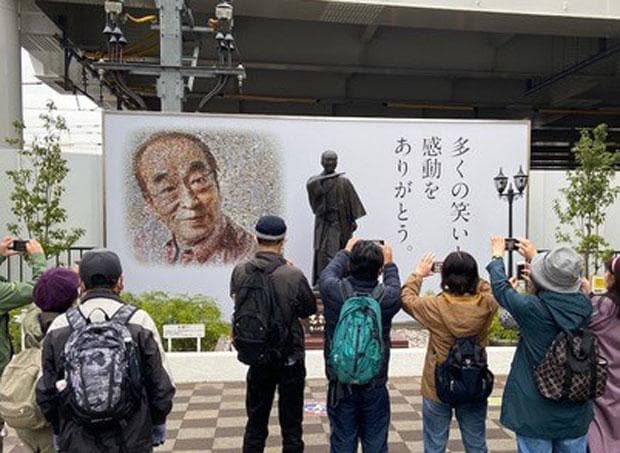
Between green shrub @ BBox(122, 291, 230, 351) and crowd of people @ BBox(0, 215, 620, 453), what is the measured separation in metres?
2.99

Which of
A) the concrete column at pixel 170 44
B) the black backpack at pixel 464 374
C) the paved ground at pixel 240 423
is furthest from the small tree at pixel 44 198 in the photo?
the black backpack at pixel 464 374

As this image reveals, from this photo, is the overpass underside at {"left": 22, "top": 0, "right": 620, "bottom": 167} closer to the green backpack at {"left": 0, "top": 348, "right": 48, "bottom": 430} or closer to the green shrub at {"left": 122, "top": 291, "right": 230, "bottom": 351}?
the green shrub at {"left": 122, "top": 291, "right": 230, "bottom": 351}

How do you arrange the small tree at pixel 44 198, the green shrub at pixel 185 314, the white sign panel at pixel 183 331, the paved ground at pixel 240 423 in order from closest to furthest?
the paved ground at pixel 240 423, the white sign panel at pixel 183 331, the green shrub at pixel 185 314, the small tree at pixel 44 198

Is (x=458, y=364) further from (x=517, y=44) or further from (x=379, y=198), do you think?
(x=517, y=44)

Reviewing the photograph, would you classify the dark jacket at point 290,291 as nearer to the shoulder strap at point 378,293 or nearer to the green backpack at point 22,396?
the shoulder strap at point 378,293

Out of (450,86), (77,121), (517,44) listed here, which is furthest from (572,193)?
(77,121)

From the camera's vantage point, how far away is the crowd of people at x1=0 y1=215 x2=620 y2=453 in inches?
84.4

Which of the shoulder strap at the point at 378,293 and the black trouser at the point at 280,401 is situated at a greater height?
the shoulder strap at the point at 378,293

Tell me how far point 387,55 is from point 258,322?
386 inches

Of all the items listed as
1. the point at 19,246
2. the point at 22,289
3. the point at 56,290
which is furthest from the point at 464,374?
the point at 19,246

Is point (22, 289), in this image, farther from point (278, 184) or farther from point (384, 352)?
point (278, 184)

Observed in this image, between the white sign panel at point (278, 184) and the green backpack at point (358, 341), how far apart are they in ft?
15.6

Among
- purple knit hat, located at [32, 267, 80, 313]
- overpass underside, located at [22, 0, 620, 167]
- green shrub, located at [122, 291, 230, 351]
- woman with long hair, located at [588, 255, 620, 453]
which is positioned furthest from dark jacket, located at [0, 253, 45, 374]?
overpass underside, located at [22, 0, 620, 167]

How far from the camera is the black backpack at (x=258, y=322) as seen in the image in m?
2.94
